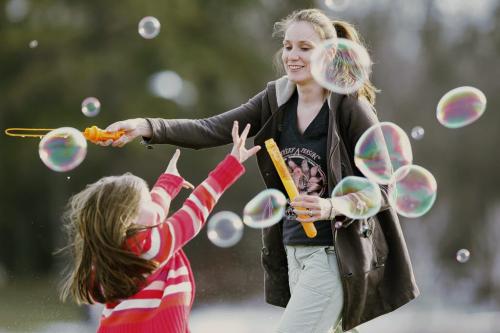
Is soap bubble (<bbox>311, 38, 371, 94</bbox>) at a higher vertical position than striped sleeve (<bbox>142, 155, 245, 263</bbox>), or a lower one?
higher

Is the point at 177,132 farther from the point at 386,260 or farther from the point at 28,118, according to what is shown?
the point at 28,118

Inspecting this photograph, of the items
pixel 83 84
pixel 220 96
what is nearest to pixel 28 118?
pixel 83 84

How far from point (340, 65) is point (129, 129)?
63cm

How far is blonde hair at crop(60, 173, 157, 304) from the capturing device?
2533mm

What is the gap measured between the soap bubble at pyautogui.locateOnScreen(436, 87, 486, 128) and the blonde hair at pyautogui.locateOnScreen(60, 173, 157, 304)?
1320 mm

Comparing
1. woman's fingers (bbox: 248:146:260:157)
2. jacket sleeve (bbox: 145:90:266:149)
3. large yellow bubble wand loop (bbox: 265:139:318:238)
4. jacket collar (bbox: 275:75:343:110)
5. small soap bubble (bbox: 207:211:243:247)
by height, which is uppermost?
jacket collar (bbox: 275:75:343:110)

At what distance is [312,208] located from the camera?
2.59 metres

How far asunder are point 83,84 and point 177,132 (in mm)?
6693

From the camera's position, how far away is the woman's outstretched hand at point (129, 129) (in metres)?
2.79

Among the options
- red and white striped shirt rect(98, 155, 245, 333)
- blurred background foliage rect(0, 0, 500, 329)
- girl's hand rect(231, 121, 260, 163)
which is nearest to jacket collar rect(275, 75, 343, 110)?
girl's hand rect(231, 121, 260, 163)

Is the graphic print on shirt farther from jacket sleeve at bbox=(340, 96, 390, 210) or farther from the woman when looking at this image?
jacket sleeve at bbox=(340, 96, 390, 210)

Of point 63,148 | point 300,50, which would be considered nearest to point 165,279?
point 63,148

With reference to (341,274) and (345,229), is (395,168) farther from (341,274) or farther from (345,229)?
(341,274)

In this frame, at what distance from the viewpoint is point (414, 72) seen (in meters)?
9.70
